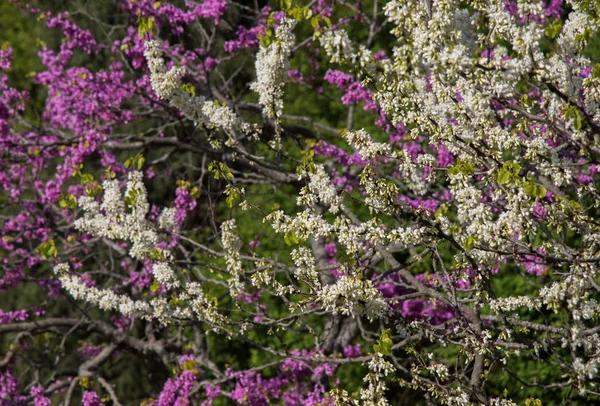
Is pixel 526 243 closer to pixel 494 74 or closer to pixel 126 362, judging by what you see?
pixel 494 74

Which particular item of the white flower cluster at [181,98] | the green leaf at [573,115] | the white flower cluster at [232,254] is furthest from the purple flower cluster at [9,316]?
the green leaf at [573,115]

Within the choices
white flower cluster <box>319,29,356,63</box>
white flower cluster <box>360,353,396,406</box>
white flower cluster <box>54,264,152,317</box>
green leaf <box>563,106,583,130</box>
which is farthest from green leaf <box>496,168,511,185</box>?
white flower cluster <box>54,264,152,317</box>

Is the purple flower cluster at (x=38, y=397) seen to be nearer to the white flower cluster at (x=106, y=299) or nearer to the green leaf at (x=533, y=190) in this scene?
the white flower cluster at (x=106, y=299)

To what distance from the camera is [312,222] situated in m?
2.96

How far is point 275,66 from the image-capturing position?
357 centimetres

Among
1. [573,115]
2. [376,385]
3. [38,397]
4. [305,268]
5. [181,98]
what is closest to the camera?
[573,115]

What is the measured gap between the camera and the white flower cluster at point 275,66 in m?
3.46

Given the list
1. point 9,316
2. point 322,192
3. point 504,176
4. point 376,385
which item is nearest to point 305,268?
point 322,192

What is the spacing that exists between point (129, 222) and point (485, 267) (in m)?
2.24

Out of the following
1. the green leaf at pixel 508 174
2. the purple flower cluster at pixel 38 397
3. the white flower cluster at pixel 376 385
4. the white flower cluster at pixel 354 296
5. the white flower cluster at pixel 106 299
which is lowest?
the purple flower cluster at pixel 38 397

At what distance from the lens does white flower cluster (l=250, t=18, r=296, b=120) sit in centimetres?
346

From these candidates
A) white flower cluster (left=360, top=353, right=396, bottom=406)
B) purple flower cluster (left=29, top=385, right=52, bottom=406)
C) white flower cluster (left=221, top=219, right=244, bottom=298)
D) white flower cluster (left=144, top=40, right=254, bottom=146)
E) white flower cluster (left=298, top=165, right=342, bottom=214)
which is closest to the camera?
white flower cluster (left=360, top=353, right=396, bottom=406)

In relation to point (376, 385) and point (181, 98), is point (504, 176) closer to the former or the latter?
point (376, 385)

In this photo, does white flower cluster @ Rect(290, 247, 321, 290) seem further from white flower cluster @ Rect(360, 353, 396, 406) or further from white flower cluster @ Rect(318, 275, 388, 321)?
white flower cluster @ Rect(360, 353, 396, 406)
